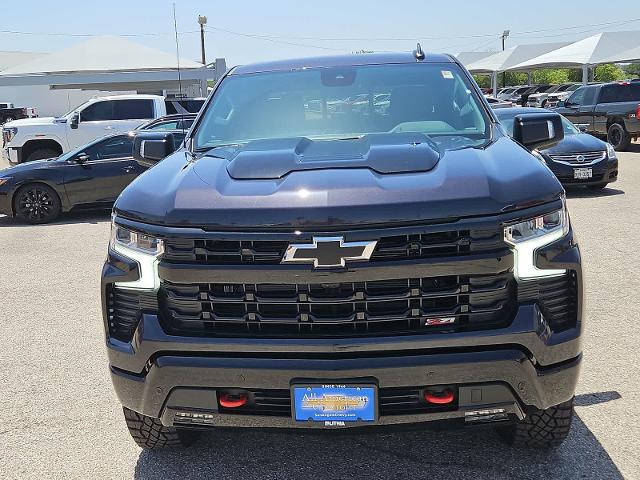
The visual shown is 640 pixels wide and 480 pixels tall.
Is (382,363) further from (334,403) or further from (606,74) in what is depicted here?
(606,74)

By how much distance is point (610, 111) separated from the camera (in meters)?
18.6

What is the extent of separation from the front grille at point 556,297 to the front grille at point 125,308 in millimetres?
1411

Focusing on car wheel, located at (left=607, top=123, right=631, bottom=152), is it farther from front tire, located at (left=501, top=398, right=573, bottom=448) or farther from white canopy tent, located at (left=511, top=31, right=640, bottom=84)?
white canopy tent, located at (left=511, top=31, right=640, bottom=84)

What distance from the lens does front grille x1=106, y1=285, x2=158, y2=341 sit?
9.12 ft

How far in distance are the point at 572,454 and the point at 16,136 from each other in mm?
16381

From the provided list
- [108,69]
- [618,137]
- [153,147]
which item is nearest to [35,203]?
[153,147]

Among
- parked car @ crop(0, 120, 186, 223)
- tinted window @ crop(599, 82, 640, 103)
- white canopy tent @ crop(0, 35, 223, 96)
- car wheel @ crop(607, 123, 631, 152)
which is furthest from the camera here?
white canopy tent @ crop(0, 35, 223, 96)

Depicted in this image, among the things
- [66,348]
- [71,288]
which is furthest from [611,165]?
[66,348]

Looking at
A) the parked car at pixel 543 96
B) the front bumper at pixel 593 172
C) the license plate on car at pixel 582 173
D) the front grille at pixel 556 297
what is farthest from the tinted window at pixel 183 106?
the front grille at pixel 556 297

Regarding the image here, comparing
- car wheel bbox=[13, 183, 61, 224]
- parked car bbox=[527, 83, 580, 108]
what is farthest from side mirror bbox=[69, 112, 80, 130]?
parked car bbox=[527, 83, 580, 108]

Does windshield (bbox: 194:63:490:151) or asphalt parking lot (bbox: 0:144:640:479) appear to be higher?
windshield (bbox: 194:63:490:151)

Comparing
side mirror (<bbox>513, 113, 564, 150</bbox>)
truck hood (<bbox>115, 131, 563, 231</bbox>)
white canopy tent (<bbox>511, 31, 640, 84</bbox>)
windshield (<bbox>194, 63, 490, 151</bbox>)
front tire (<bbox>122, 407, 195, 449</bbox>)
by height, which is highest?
white canopy tent (<bbox>511, 31, 640, 84</bbox>)

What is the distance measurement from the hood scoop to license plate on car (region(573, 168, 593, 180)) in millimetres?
9263

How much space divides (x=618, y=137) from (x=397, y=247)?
1803 centimetres
